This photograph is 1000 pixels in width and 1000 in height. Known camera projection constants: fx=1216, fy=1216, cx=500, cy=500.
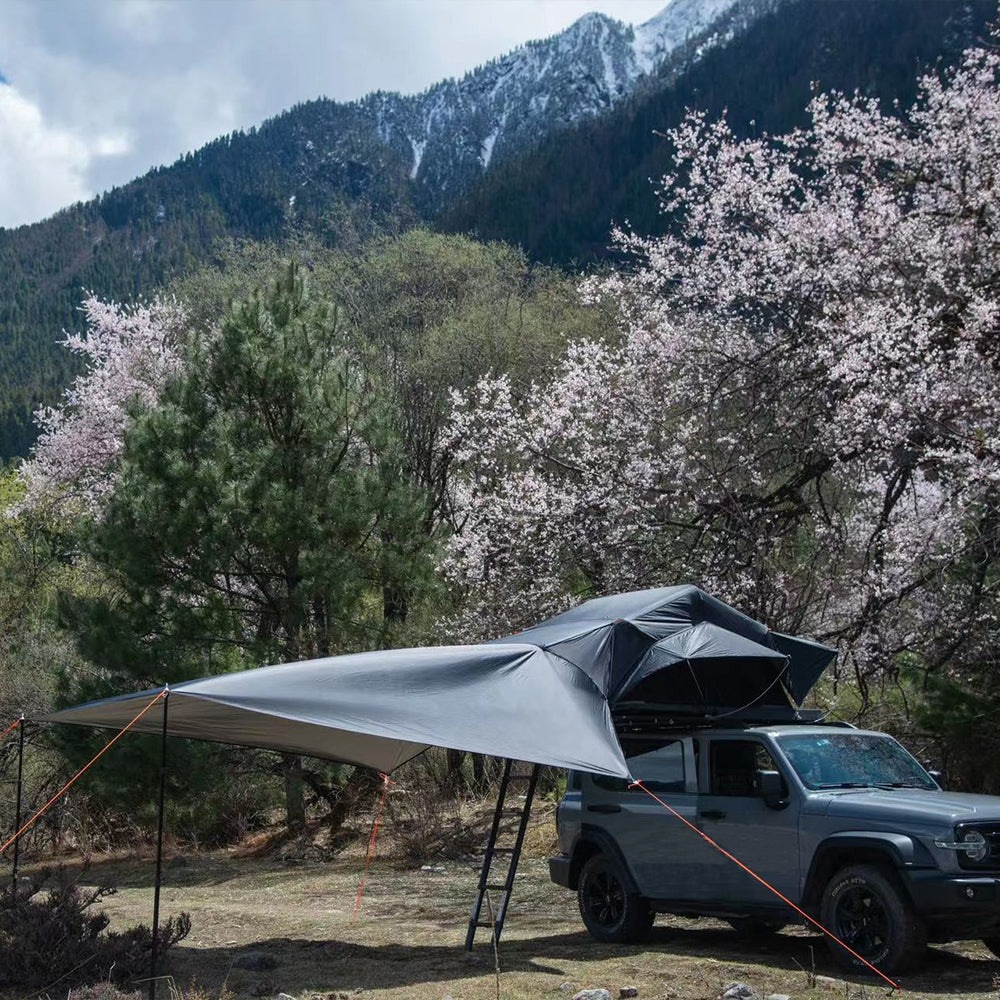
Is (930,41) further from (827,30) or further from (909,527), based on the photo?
(909,527)

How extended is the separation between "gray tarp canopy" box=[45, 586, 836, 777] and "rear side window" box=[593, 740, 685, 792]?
0.49 metres

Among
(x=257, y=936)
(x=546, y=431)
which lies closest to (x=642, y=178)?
(x=546, y=431)

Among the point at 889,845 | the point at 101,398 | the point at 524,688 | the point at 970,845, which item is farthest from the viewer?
the point at 101,398

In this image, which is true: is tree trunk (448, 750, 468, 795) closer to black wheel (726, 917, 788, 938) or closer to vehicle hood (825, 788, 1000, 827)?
black wheel (726, 917, 788, 938)

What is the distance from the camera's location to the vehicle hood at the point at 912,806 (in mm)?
7629

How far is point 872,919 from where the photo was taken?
7840 mm

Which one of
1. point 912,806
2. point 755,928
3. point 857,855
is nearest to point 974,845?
point 912,806

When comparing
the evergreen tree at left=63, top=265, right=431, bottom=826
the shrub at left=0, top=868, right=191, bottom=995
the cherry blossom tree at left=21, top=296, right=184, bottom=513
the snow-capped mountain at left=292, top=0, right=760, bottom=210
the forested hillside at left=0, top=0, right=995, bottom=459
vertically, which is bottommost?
the shrub at left=0, top=868, right=191, bottom=995

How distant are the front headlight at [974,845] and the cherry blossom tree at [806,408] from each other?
14.5 feet

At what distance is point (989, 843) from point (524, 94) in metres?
191

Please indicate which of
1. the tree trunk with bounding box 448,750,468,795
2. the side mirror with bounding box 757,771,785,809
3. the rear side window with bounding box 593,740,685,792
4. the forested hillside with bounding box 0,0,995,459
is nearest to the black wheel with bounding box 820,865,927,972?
the side mirror with bounding box 757,771,785,809

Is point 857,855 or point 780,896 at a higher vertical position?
point 857,855

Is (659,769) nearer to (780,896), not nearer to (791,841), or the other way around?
(791,841)

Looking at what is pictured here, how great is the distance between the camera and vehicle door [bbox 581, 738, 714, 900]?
29.6 feet
